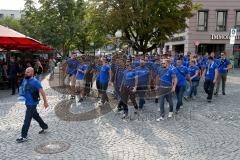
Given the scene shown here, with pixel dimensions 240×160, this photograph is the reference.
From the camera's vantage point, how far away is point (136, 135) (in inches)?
296

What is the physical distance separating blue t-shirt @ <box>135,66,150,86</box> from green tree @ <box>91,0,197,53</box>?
38.6 ft

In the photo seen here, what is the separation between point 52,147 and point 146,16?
1581 cm

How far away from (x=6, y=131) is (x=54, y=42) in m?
25.8

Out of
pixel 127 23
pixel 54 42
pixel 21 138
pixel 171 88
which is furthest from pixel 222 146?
pixel 54 42

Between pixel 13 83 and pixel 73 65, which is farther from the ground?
pixel 73 65

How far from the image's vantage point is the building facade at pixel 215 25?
3397 centimetres

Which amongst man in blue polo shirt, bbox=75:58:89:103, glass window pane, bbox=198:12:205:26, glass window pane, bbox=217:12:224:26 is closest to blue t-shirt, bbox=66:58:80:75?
man in blue polo shirt, bbox=75:58:89:103

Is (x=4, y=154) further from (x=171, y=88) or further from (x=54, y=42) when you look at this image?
(x=54, y=42)

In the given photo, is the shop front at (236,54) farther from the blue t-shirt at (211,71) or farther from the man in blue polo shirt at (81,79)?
the man in blue polo shirt at (81,79)

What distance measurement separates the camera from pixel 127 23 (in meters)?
21.4

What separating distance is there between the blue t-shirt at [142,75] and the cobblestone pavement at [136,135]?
100 cm

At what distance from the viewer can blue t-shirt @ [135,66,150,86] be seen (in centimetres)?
954

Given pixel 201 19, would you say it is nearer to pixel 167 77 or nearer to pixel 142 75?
pixel 142 75

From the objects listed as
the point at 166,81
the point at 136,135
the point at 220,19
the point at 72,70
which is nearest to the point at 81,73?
the point at 72,70
